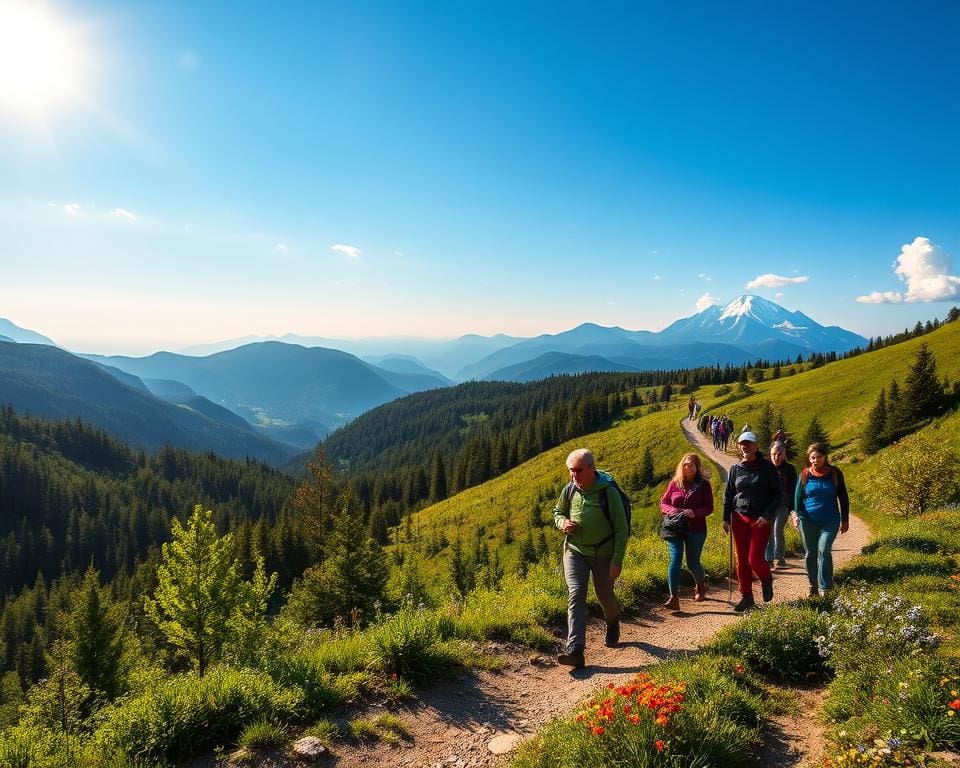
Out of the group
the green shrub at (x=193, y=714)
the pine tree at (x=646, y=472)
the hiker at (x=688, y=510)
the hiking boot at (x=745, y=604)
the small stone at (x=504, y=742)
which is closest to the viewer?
the green shrub at (x=193, y=714)

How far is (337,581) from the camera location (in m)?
28.0

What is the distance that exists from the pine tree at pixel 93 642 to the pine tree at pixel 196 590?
485cm

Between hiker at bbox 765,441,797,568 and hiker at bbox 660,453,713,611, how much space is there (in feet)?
7.97

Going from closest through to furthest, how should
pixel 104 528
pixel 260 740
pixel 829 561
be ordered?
1. pixel 260 740
2. pixel 829 561
3. pixel 104 528

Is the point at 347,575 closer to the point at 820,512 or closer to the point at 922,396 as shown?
the point at 820,512

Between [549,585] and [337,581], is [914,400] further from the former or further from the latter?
[337,581]

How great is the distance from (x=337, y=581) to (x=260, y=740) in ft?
82.1

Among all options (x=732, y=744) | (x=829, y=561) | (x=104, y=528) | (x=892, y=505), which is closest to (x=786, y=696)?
(x=732, y=744)

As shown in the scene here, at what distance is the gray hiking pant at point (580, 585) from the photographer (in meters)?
7.12

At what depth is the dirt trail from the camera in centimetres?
509

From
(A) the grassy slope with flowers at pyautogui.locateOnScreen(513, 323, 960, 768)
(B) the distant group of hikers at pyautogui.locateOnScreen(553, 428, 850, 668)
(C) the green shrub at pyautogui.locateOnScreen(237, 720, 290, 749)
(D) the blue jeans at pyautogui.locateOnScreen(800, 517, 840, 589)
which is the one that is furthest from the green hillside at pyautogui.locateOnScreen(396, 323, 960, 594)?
(C) the green shrub at pyautogui.locateOnScreen(237, 720, 290, 749)

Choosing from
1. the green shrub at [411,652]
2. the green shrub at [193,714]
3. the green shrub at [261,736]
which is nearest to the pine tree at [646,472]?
the green shrub at [411,652]

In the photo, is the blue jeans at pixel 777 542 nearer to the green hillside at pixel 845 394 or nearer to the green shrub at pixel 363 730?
the green shrub at pixel 363 730

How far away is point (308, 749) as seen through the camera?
502 cm
